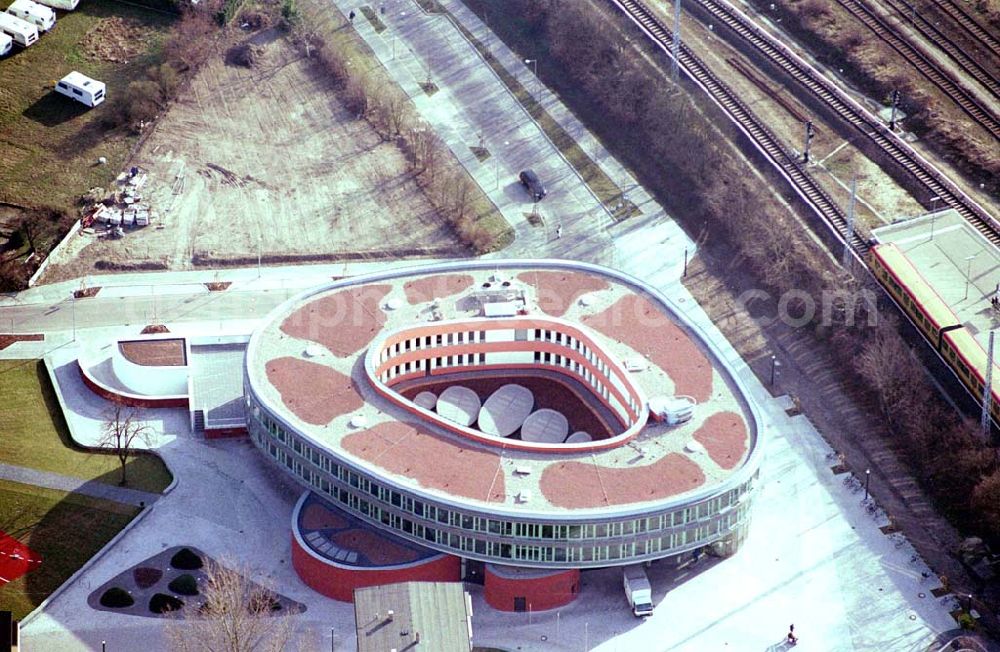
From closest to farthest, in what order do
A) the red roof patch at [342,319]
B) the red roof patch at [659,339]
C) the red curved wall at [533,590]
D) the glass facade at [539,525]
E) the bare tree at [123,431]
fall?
the glass facade at [539,525]
the red curved wall at [533,590]
the red roof patch at [659,339]
the red roof patch at [342,319]
the bare tree at [123,431]

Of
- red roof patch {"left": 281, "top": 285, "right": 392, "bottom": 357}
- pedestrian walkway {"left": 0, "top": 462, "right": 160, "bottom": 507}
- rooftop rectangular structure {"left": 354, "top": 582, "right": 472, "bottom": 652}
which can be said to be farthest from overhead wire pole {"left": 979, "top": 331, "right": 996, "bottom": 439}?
pedestrian walkway {"left": 0, "top": 462, "right": 160, "bottom": 507}

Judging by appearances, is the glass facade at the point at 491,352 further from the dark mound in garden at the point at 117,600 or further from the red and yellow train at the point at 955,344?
the red and yellow train at the point at 955,344

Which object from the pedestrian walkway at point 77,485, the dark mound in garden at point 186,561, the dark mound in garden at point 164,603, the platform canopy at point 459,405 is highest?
the platform canopy at point 459,405

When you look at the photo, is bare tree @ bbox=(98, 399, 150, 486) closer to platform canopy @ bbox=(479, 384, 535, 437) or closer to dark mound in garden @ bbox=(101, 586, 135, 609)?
dark mound in garden @ bbox=(101, 586, 135, 609)

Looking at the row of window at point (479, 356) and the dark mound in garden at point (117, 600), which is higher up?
the row of window at point (479, 356)

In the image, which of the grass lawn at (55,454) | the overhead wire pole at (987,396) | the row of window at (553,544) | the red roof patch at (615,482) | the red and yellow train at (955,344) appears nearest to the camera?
the red roof patch at (615,482)

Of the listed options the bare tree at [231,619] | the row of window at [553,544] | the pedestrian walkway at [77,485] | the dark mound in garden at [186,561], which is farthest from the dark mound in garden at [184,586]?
the row of window at [553,544]

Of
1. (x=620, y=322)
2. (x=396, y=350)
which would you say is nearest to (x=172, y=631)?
(x=396, y=350)
